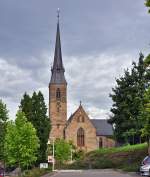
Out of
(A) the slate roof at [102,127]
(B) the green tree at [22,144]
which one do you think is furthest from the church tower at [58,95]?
(B) the green tree at [22,144]

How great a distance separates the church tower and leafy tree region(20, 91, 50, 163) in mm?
58505

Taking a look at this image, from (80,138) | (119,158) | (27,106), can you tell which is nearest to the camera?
(119,158)

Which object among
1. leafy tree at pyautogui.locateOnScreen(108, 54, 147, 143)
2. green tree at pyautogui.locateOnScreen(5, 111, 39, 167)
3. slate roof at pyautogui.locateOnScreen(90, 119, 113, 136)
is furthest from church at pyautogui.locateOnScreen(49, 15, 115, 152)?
green tree at pyautogui.locateOnScreen(5, 111, 39, 167)

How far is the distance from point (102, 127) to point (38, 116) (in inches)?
3104

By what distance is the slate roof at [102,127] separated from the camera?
505 ft

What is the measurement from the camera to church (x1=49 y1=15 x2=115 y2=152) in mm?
139800

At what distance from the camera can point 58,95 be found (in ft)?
473

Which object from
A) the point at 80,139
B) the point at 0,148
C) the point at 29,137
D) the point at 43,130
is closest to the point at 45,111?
the point at 43,130

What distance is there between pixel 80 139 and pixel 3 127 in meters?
62.6

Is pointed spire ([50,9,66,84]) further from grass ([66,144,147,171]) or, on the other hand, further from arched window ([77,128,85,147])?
grass ([66,144,147,171])

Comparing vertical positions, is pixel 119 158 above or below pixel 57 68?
below

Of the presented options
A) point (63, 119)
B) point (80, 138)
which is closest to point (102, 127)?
point (80, 138)

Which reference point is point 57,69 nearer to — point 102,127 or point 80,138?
point 80,138

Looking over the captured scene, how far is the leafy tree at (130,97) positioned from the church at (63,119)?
2666 inches
